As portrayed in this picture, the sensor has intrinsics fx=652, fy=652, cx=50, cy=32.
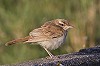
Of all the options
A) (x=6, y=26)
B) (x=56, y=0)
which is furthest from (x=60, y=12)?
(x=6, y=26)

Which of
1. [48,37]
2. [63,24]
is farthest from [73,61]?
[63,24]

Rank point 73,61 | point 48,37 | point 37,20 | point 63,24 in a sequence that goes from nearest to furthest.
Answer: point 73,61 < point 48,37 < point 63,24 < point 37,20

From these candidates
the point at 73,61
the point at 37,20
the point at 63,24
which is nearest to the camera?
the point at 73,61

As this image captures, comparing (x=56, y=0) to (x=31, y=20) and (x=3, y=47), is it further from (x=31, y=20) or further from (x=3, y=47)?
(x=3, y=47)

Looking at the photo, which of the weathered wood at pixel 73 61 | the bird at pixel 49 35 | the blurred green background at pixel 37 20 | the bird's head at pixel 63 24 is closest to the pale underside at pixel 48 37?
the bird at pixel 49 35

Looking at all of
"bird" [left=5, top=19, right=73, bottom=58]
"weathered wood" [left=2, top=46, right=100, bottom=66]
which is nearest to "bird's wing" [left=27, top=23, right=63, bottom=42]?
"bird" [left=5, top=19, right=73, bottom=58]

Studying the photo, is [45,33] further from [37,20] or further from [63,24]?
[37,20]
